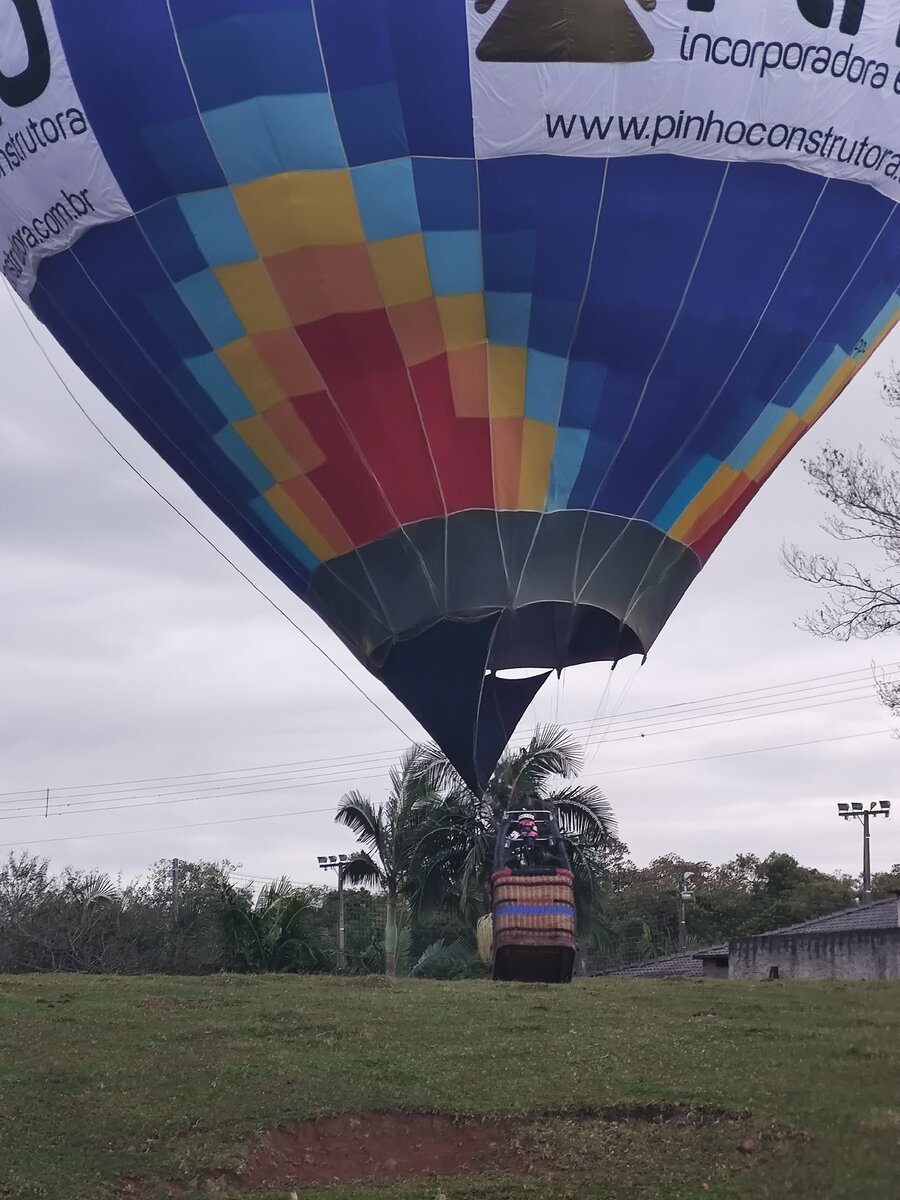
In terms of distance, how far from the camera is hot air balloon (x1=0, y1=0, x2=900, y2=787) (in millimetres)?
11453

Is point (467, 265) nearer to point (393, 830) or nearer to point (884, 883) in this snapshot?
point (393, 830)

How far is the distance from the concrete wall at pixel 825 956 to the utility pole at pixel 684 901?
1847 centimetres

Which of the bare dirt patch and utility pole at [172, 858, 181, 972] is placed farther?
utility pole at [172, 858, 181, 972]

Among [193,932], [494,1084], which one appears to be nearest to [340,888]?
[193,932]

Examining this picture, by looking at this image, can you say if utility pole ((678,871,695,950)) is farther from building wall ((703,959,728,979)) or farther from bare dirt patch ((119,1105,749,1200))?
bare dirt patch ((119,1105,749,1200))

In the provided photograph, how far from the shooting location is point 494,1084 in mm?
13680

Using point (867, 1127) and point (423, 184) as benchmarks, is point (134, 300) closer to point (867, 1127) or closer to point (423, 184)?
point (423, 184)

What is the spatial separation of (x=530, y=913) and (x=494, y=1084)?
1.84 m

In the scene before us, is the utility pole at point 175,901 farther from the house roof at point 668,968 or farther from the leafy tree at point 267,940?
the house roof at point 668,968

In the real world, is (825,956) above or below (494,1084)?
above

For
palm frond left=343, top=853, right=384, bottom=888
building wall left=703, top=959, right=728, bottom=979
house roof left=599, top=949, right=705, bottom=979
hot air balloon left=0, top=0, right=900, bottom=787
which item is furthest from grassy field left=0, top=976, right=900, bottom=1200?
house roof left=599, top=949, right=705, bottom=979

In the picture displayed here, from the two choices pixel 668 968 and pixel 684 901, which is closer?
pixel 668 968

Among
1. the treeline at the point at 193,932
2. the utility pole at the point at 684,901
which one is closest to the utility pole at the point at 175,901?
the treeline at the point at 193,932

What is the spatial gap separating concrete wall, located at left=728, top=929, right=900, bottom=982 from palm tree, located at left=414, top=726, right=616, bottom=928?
10.9 feet
